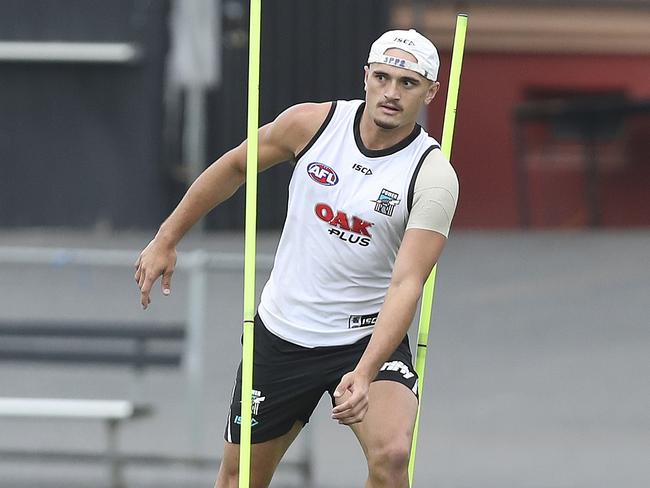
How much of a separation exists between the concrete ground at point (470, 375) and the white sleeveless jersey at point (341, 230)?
265 centimetres

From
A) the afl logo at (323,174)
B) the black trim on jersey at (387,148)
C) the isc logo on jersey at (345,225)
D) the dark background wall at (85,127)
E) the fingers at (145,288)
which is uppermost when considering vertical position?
the black trim on jersey at (387,148)

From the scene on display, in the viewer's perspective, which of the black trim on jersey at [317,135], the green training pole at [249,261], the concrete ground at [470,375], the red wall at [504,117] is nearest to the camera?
the green training pole at [249,261]

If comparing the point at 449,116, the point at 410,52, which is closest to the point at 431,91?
the point at 410,52

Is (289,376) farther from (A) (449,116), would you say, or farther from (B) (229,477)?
(A) (449,116)

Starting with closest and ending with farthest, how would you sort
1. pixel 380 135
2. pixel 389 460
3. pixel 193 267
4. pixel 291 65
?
pixel 389 460, pixel 380 135, pixel 193 267, pixel 291 65

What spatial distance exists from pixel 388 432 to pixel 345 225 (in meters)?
0.75

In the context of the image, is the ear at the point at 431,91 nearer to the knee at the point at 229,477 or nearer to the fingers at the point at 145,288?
the fingers at the point at 145,288

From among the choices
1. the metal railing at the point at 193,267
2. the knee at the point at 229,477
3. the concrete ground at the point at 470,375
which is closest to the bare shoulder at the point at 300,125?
the knee at the point at 229,477

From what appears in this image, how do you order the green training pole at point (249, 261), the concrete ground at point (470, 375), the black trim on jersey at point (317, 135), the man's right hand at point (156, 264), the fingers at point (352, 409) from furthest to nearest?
the concrete ground at point (470, 375) → the man's right hand at point (156, 264) → the black trim on jersey at point (317, 135) → the green training pole at point (249, 261) → the fingers at point (352, 409)

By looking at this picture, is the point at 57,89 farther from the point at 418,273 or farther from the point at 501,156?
the point at 418,273

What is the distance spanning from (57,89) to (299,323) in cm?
932

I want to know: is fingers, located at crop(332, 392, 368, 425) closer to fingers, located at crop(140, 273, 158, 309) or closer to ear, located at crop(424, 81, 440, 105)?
fingers, located at crop(140, 273, 158, 309)

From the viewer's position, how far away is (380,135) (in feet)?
17.6

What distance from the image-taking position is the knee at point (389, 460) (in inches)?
206
